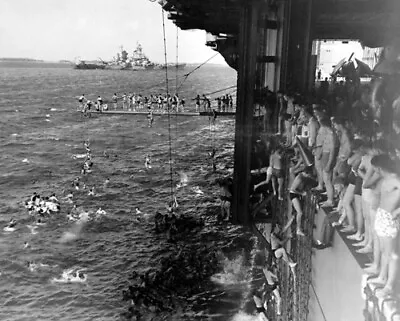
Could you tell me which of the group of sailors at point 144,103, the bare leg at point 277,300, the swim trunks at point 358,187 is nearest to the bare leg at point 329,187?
the swim trunks at point 358,187

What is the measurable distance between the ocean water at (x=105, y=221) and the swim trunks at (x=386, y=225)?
15.7m

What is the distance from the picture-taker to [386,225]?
6812 millimetres

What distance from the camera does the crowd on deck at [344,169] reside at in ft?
22.5

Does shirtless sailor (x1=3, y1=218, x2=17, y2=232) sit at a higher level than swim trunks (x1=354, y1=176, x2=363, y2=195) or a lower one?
lower

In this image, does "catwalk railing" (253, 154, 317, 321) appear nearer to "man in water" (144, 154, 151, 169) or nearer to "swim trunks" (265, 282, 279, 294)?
"swim trunks" (265, 282, 279, 294)

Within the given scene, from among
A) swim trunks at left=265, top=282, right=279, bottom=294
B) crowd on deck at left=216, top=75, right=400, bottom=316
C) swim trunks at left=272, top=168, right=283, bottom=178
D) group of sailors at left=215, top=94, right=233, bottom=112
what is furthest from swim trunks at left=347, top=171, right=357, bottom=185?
group of sailors at left=215, top=94, right=233, bottom=112

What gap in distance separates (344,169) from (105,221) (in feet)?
84.8

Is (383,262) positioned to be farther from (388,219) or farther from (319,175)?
(319,175)

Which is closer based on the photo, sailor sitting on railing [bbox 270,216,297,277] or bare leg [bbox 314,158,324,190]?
bare leg [bbox 314,158,324,190]

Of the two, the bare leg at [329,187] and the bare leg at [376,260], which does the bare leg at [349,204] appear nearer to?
the bare leg at [329,187]

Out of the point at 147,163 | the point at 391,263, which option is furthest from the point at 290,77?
the point at 147,163

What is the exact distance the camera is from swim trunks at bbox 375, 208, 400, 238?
22.2 ft

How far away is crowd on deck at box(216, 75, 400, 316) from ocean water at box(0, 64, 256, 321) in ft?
35.4

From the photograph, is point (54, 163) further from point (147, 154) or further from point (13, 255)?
point (13, 255)
